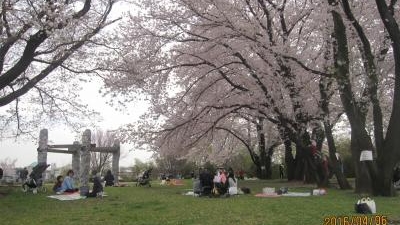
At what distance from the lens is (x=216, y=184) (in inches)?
679

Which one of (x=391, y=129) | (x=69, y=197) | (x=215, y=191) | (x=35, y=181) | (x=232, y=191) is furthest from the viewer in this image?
(x=35, y=181)

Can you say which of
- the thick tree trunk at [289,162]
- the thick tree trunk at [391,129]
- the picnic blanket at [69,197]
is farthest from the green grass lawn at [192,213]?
the thick tree trunk at [289,162]

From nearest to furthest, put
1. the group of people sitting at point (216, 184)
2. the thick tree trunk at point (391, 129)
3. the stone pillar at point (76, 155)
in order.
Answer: the thick tree trunk at point (391, 129)
the group of people sitting at point (216, 184)
the stone pillar at point (76, 155)

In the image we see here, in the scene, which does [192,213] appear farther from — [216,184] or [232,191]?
[232,191]

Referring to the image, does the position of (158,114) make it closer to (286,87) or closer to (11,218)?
(286,87)

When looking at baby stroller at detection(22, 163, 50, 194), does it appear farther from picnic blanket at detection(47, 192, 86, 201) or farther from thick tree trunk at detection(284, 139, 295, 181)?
thick tree trunk at detection(284, 139, 295, 181)

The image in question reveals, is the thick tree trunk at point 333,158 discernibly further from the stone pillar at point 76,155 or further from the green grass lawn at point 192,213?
the stone pillar at point 76,155

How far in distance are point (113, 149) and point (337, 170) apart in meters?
15.9

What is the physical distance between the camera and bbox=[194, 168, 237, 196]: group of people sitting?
1714 cm

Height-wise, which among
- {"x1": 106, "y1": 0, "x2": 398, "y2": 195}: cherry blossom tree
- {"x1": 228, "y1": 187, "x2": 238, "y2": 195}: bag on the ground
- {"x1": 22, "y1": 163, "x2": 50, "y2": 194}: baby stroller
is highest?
{"x1": 106, "y1": 0, "x2": 398, "y2": 195}: cherry blossom tree

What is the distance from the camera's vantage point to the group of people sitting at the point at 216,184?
17.1 metres

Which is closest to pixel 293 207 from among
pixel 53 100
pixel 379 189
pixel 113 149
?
pixel 379 189
